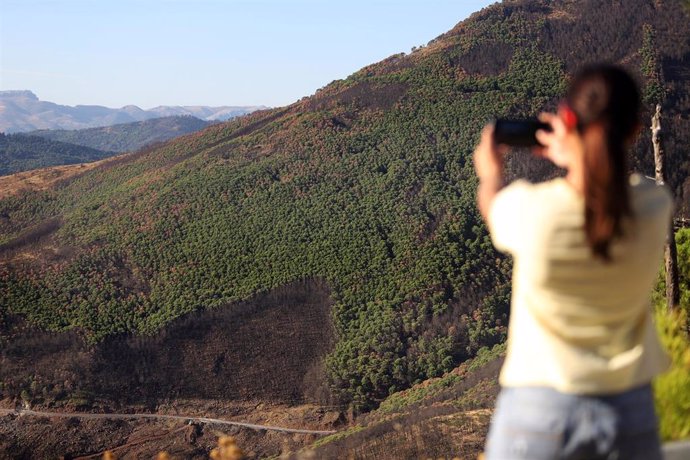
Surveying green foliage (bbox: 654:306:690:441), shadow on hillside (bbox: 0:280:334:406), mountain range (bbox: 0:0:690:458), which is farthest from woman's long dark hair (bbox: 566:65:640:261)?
shadow on hillside (bbox: 0:280:334:406)

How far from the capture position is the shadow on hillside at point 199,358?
72.5 feet

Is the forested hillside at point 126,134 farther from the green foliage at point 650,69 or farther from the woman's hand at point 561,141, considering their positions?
the woman's hand at point 561,141

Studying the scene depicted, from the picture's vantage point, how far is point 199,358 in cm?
2342

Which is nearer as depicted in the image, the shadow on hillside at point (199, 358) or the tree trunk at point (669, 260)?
the tree trunk at point (669, 260)

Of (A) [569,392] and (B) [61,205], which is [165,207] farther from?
(A) [569,392]

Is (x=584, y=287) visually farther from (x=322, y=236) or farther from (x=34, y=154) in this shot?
(x=34, y=154)

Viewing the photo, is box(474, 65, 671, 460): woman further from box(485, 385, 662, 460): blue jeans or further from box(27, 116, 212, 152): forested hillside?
box(27, 116, 212, 152): forested hillside

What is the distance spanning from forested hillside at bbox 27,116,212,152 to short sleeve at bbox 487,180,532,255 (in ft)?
557

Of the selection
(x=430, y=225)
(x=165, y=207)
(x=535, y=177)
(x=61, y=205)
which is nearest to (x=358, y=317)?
(x=430, y=225)

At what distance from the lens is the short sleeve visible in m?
1.32

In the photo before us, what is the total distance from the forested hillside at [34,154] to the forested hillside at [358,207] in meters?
69.5

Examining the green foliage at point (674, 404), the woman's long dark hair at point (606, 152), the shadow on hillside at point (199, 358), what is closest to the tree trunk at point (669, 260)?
the green foliage at point (674, 404)

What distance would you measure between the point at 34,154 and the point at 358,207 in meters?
94.9

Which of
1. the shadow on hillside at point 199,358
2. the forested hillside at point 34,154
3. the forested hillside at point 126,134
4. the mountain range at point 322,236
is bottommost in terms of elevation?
the shadow on hillside at point 199,358
